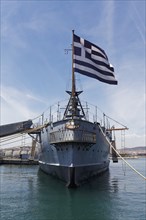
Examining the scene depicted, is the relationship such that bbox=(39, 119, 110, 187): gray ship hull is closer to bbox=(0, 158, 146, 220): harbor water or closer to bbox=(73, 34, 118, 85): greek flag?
bbox=(0, 158, 146, 220): harbor water

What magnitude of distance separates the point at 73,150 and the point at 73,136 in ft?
4.23

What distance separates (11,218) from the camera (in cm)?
1445

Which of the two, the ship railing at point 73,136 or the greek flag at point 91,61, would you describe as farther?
the greek flag at point 91,61

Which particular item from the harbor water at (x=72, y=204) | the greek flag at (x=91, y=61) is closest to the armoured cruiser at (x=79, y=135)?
the greek flag at (x=91, y=61)

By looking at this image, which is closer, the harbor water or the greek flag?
the harbor water

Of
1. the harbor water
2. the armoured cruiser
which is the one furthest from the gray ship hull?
the harbor water

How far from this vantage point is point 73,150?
23.5 m

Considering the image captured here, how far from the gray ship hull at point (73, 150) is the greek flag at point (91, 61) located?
16.2 ft

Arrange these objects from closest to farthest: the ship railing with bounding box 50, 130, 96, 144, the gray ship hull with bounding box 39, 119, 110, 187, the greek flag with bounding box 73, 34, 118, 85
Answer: the gray ship hull with bounding box 39, 119, 110, 187 < the ship railing with bounding box 50, 130, 96, 144 < the greek flag with bounding box 73, 34, 118, 85

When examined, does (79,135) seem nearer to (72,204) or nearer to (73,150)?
(73,150)

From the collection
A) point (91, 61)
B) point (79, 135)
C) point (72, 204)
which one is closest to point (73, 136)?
point (79, 135)

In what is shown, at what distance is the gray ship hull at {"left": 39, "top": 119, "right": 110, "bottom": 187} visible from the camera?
2347 cm

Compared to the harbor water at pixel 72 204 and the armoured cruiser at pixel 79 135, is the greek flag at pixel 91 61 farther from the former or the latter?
the harbor water at pixel 72 204

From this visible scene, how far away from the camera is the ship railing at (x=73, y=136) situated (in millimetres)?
23719
